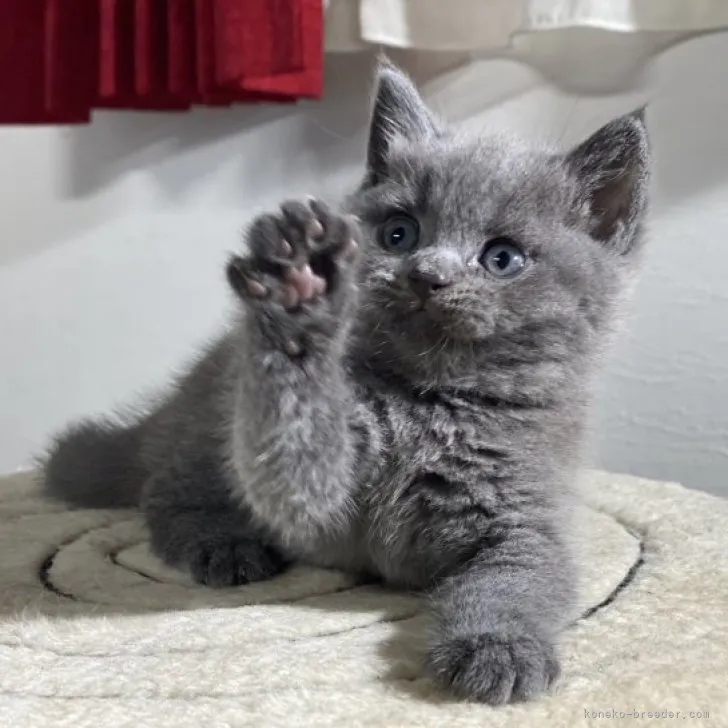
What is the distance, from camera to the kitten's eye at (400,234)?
92cm

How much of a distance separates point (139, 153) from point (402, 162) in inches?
40.8

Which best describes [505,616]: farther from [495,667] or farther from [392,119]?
[392,119]

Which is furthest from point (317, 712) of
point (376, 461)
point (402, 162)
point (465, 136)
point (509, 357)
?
point (465, 136)

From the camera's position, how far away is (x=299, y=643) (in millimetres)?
813

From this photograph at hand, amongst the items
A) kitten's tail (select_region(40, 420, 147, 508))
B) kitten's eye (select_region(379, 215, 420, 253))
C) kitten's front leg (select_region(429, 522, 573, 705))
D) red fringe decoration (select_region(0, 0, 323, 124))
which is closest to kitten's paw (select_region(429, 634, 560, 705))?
kitten's front leg (select_region(429, 522, 573, 705))

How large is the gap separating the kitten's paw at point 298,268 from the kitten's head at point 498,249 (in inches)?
5.1

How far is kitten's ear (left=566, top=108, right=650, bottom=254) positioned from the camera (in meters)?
0.94

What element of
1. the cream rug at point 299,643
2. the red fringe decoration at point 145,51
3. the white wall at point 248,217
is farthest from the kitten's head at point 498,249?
the white wall at point 248,217

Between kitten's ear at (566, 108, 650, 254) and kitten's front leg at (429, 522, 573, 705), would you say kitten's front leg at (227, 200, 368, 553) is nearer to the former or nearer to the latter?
kitten's front leg at (429, 522, 573, 705)

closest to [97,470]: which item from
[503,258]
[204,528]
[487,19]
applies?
[204,528]

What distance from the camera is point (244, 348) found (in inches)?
30.5

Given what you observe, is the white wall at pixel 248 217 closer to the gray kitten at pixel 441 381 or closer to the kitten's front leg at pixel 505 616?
the gray kitten at pixel 441 381

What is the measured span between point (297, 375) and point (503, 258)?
0.82 ft

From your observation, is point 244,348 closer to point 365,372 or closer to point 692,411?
point 365,372
